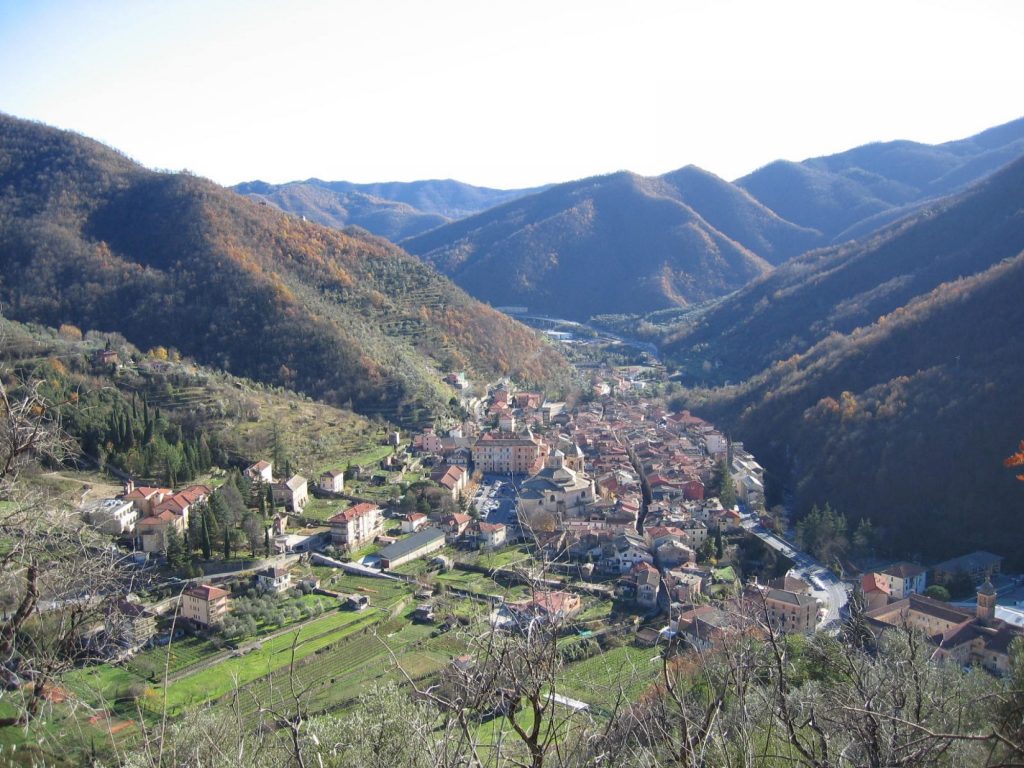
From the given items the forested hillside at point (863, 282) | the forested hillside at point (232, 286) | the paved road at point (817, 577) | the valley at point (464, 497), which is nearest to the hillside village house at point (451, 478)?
the valley at point (464, 497)

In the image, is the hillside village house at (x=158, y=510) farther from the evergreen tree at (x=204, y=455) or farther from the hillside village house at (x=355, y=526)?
the hillside village house at (x=355, y=526)

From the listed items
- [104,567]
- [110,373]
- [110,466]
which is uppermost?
[104,567]

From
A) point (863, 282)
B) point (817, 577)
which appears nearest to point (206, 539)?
point (817, 577)

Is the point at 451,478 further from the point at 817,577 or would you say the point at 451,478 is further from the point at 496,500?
the point at 817,577

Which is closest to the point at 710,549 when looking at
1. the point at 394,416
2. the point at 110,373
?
the point at 394,416

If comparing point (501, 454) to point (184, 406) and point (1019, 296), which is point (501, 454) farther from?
point (1019, 296)

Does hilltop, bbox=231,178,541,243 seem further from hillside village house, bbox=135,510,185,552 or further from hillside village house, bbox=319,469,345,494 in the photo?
hillside village house, bbox=135,510,185,552
